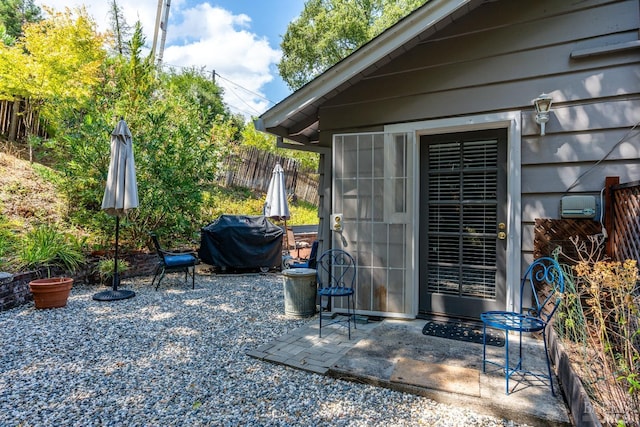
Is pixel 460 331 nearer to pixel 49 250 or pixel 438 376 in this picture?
pixel 438 376

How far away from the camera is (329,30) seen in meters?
15.3

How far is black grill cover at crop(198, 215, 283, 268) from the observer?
22.7ft

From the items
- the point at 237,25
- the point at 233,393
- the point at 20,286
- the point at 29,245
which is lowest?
the point at 233,393

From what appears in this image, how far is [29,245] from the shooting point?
511 centimetres

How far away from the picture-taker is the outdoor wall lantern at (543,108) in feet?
10.4

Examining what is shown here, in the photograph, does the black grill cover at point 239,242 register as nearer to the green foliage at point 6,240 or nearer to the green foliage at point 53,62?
the green foliage at point 6,240

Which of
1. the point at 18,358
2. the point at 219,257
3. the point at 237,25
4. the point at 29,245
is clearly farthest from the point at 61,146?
the point at 237,25

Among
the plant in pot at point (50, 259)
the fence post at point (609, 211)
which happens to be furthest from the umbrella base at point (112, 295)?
the fence post at point (609, 211)

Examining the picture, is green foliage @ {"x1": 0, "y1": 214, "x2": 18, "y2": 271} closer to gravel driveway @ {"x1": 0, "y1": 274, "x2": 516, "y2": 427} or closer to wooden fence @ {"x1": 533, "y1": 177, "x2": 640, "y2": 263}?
gravel driveway @ {"x1": 0, "y1": 274, "x2": 516, "y2": 427}

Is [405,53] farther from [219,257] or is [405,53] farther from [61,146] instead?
[61,146]

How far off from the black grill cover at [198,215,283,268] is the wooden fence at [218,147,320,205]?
6.41m

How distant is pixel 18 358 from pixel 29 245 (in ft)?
9.07

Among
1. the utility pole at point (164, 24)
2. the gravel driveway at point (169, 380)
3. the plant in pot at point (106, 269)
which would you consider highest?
the utility pole at point (164, 24)

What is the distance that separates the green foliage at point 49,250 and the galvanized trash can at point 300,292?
366 cm
